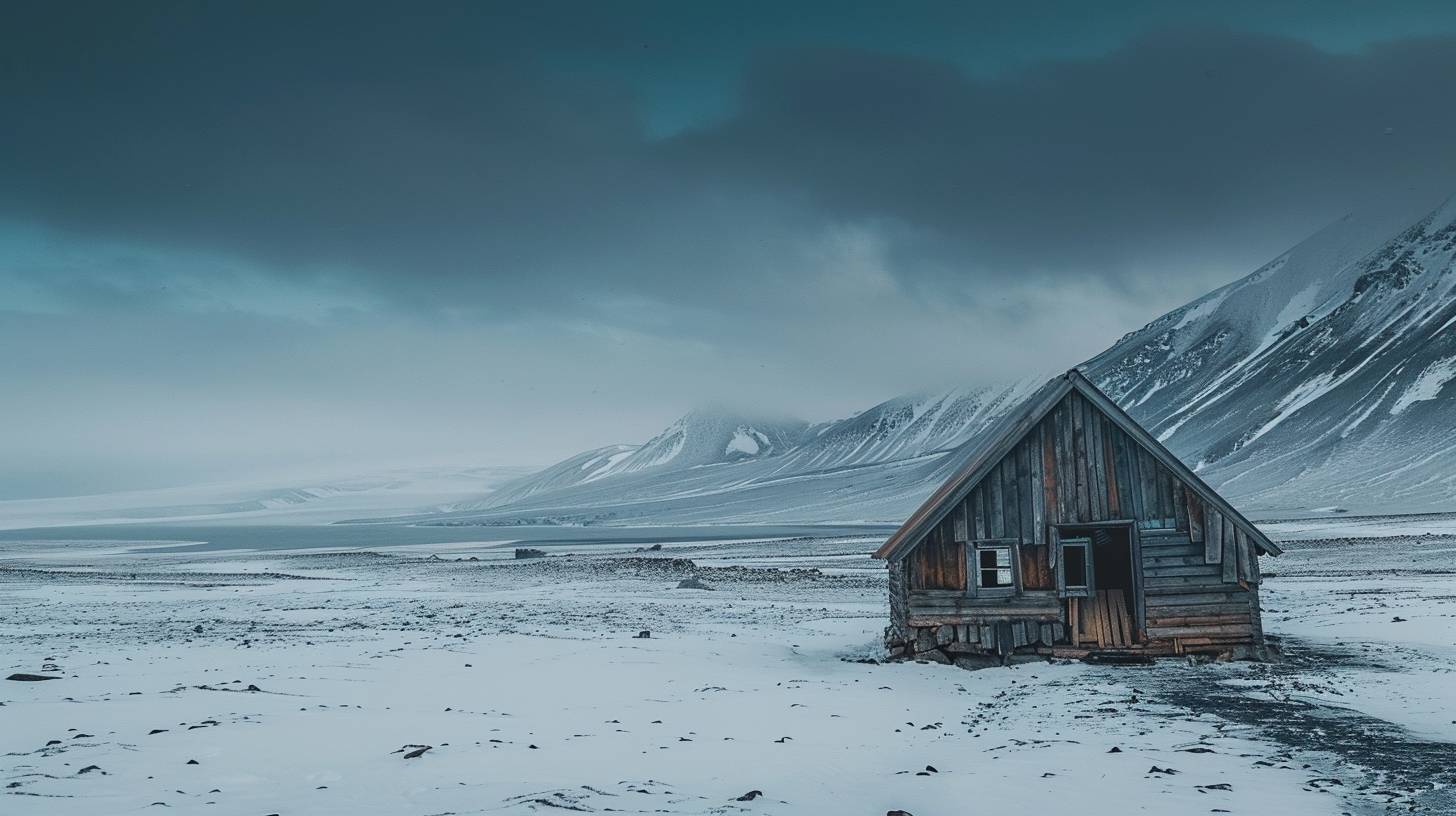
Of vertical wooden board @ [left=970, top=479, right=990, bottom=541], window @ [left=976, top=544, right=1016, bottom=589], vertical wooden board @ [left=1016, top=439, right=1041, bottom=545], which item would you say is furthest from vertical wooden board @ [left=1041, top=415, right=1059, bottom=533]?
vertical wooden board @ [left=970, top=479, right=990, bottom=541]

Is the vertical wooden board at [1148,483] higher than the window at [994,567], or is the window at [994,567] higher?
the vertical wooden board at [1148,483]

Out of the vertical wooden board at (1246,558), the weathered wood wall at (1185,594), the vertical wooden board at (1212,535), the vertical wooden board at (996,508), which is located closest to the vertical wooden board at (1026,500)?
the vertical wooden board at (996,508)

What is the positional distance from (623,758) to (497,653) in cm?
1123

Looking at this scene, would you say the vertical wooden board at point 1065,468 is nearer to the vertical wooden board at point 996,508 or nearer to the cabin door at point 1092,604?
Answer: the cabin door at point 1092,604

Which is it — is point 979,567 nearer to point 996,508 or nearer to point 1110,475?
point 996,508

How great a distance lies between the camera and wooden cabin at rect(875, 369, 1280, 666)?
22.5 meters

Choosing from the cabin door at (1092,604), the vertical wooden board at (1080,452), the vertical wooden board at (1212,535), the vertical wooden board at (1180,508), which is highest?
the vertical wooden board at (1080,452)

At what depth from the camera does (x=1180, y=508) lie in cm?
2264

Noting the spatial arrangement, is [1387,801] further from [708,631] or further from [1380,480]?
[1380,480]

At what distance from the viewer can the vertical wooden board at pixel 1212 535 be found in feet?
73.5

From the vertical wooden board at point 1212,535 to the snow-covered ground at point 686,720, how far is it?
2365mm

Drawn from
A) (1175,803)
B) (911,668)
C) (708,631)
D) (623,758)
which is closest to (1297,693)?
(911,668)

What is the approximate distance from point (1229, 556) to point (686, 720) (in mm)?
A: 13027

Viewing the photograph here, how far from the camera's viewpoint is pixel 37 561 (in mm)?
90688
